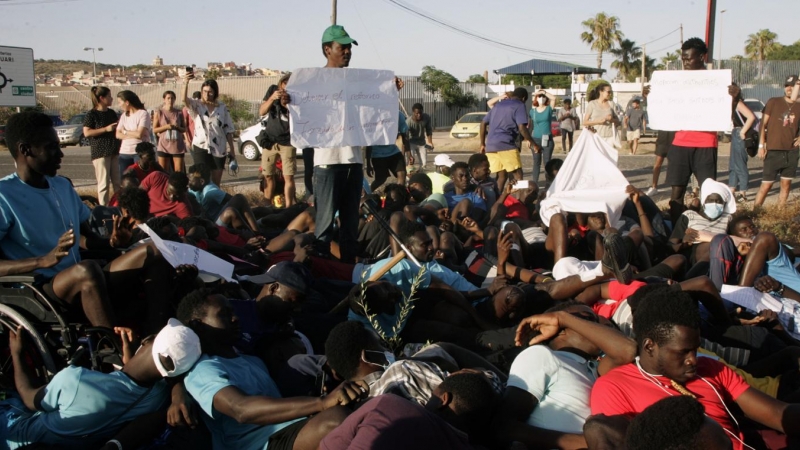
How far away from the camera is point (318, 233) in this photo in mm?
7059

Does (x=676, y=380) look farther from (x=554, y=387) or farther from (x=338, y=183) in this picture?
(x=338, y=183)

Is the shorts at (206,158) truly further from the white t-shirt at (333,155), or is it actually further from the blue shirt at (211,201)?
the white t-shirt at (333,155)

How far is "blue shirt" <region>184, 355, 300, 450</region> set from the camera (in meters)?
3.79

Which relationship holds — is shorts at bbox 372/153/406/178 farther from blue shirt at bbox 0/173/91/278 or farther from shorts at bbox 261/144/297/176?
blue shirt at bbox 0/173/91/278

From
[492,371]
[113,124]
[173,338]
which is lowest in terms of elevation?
[492,371]

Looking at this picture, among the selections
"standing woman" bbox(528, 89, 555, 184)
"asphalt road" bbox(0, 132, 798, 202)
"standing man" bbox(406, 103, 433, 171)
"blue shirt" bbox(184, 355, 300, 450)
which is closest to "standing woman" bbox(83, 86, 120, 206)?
"asphalt road" bbox(0, 132, 798, 202)

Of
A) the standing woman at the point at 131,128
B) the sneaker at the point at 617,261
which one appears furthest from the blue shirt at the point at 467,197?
the standing woman at the point at 131,128

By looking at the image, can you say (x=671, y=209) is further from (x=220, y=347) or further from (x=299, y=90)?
(x=220, y=347)

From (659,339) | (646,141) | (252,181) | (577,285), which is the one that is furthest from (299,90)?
(646,141)

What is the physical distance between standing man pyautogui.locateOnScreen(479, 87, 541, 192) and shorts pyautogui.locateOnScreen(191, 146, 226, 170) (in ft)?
12.8

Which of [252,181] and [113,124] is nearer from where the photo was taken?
[113,124]

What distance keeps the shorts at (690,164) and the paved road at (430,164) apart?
140 inches

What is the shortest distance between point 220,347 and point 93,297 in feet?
2.81

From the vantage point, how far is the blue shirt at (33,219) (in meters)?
4.58
